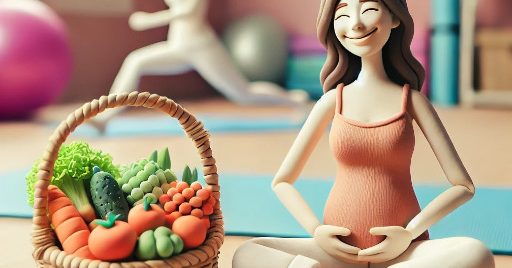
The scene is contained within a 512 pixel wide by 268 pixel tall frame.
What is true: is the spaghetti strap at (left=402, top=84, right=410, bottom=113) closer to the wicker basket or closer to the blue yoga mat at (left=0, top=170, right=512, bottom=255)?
the wicker basket

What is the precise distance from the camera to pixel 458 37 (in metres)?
5.16

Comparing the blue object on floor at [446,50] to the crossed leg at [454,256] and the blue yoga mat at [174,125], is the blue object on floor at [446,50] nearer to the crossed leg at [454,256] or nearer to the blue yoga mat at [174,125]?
the blue yoga mat at [174,125]

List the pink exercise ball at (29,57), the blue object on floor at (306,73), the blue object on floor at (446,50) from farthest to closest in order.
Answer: the blue object on floor at (306,73), the blue object on floor at (446,50), the pink exercise ball at (29,57)

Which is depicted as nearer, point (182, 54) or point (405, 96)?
point (405, 96)

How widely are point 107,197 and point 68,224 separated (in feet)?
0.28

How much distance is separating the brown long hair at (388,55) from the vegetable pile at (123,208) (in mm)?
349

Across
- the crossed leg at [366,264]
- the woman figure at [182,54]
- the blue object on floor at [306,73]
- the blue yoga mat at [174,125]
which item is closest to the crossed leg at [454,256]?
the crossed leg at [366,264]

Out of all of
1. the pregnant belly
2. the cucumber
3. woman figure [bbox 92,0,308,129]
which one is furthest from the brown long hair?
woman figure [bbox 92,0,308,129]

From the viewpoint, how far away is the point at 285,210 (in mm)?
2020

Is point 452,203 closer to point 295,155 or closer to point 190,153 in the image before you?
point 295,155

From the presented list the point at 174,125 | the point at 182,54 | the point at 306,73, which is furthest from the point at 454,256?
the point at 306,73

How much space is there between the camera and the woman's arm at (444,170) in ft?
4.11

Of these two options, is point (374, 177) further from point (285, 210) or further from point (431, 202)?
point (285, 210)

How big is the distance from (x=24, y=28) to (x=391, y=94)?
310 centimetres
